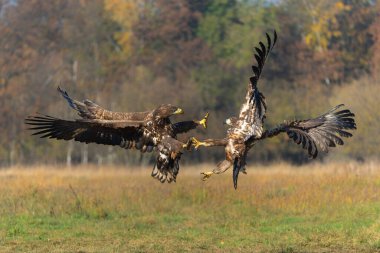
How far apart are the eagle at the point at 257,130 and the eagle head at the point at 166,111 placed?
683 millimetres

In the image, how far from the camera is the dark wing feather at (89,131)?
12328mm

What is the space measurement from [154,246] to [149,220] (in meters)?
3.71

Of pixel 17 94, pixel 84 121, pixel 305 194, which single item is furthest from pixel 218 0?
pixel 84 121

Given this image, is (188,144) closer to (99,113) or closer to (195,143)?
(195,143)

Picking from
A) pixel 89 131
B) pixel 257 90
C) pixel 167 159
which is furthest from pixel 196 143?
pixel 89 131

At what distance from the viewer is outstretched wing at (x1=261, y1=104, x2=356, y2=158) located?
12.1 metres

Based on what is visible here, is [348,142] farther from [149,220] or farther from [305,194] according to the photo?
[149,220]

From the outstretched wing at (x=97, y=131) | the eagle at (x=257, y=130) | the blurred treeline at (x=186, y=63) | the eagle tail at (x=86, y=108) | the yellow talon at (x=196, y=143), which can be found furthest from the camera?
the blurred treeline at (x=186, y=63)

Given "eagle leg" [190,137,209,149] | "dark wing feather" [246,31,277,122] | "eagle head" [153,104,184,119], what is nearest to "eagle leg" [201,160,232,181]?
"eagle leg" [190,137,209,149]

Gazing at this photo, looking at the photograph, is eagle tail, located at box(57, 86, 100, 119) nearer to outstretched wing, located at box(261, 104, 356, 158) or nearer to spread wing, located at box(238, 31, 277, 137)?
A: spread wing, located at box(238, 31, 277, 137)

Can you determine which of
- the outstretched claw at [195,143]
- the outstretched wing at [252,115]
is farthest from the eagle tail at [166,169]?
the outstretched wing at [252,115]

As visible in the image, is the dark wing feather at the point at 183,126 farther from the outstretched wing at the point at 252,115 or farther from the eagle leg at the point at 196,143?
the eagle leg at the point at 196,143

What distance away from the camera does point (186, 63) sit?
5662 cm

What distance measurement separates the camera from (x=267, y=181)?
27.3 metres
